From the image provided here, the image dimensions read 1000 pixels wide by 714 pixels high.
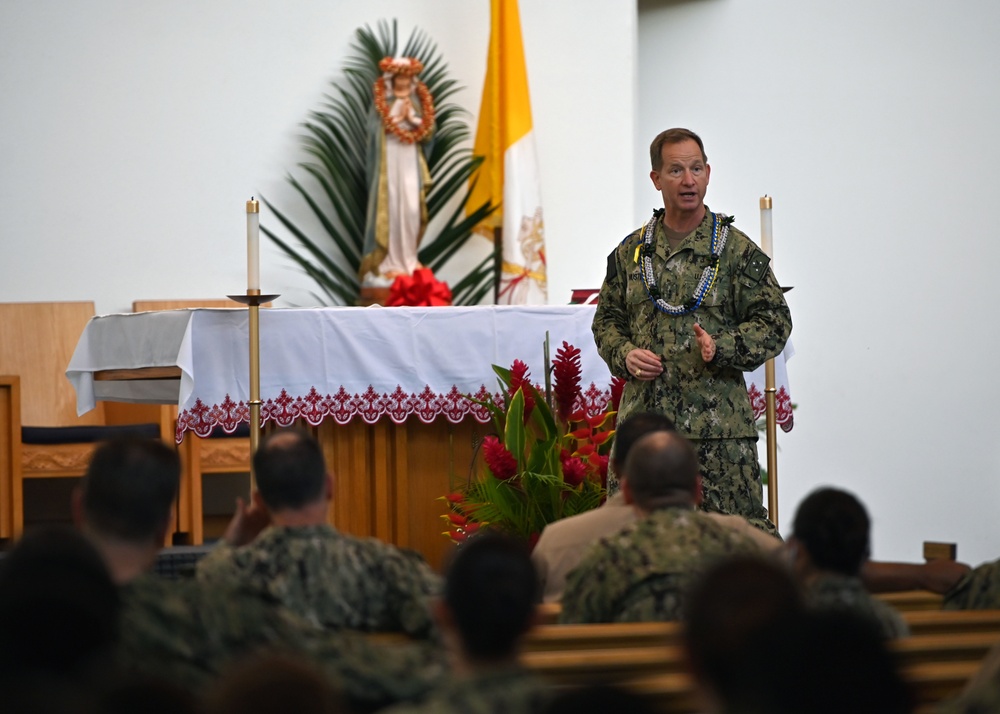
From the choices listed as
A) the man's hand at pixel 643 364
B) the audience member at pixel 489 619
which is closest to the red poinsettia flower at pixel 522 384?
the man's hand at pixel 643 364

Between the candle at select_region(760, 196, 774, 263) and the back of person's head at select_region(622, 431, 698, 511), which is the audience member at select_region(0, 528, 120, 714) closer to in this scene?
the back of person's head at select_region(622, 431, 698, 511)

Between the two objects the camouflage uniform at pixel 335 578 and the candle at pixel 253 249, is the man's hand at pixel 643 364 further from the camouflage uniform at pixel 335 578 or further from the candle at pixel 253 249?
the camouflage uniform at pixel 335 578

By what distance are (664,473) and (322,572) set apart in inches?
27.9

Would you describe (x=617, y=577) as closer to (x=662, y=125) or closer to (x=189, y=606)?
(x=189, y=606)

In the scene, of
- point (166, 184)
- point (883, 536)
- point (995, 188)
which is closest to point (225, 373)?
point (166, 184)

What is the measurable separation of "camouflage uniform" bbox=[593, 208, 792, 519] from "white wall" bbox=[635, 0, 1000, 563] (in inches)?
165

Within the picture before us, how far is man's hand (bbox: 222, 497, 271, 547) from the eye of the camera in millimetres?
2939

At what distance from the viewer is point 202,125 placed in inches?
310

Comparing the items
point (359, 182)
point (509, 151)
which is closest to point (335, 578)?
point (509, 151)

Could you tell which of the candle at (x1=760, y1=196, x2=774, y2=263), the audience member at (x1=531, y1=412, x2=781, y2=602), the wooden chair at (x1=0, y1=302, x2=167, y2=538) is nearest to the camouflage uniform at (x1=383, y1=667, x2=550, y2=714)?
the audience member at (x1=531, y1=412, x2=781, y2=602)

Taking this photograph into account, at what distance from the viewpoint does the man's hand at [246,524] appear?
2.94 meters

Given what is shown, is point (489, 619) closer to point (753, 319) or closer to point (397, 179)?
point (753, 319)

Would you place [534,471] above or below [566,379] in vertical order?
below

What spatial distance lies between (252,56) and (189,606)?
245 inches
